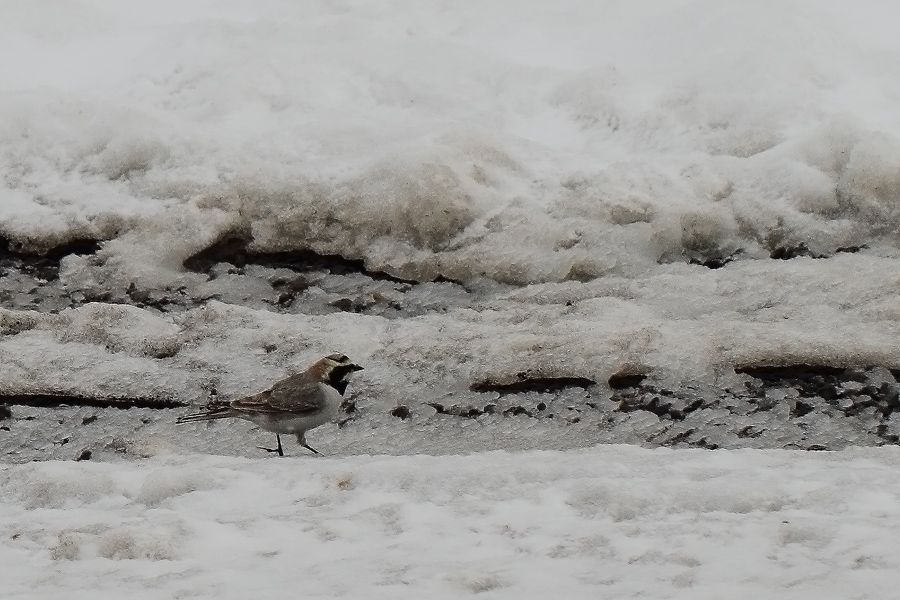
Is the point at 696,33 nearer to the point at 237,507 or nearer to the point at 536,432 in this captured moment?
the point at 536,432

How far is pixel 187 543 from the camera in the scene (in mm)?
3340

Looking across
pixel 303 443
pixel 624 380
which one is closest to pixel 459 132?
pixel 624 380

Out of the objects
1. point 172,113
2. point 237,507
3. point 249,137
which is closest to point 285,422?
point 237,507

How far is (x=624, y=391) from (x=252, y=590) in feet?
8.62

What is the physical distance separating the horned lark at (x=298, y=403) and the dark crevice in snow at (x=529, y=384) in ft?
2.39

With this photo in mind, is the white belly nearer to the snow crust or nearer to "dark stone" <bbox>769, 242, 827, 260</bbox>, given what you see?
the snow crust

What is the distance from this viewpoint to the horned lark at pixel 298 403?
4676 mm

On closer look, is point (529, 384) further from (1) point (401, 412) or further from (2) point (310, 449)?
(2) point (310, 449)

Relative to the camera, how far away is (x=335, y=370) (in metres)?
4.82

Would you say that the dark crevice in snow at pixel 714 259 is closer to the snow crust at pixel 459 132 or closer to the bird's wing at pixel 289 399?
the snow crust at pixel 459 132

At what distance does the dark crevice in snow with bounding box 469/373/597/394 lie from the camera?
523cm

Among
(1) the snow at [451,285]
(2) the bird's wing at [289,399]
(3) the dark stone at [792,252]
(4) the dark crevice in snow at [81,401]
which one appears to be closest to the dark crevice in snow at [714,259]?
(1) the snow at [451,285]

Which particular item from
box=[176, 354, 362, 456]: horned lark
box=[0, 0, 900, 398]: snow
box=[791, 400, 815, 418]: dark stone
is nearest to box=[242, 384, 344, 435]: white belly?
box=[176, 354, 362, 456]: horned lark

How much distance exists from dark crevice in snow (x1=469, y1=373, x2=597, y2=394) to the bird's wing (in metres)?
0.87
